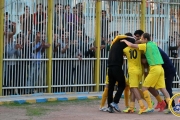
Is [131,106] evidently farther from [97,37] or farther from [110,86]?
[97,37]

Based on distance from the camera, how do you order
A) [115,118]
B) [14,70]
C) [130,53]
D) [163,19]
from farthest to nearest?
[163,19] < [14,70] < [130,53] < [115,118]

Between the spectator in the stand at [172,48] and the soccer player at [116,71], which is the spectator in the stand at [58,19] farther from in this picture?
the soccer player at [116,71]

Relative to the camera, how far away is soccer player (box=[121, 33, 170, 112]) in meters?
11.9

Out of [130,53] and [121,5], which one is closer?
[130,53]

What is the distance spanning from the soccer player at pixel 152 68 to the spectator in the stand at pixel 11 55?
4.88 meters

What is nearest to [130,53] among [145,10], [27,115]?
[27,115]

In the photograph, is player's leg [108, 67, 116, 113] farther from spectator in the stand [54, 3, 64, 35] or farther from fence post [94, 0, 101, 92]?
fence post [94, 0, 101, 92]

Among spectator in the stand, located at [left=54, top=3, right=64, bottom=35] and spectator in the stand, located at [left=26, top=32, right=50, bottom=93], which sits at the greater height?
spectator in the stand, located at [left=54, top=3, right=64, bottom=35]

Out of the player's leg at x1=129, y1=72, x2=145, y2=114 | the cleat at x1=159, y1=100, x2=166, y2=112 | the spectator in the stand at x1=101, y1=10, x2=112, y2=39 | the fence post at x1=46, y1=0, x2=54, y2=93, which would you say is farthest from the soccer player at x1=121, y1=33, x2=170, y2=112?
the spectator in the stand at x1=101, y1=10, x2=112, y2=39

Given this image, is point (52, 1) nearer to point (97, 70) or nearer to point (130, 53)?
point (97, 70)

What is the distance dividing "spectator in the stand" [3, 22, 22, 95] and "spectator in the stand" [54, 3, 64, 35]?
4.89 ft

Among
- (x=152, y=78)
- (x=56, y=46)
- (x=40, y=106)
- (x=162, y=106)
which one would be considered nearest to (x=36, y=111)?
(x=40, y=106)

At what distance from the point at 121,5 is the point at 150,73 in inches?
246

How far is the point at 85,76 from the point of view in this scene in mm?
17266
